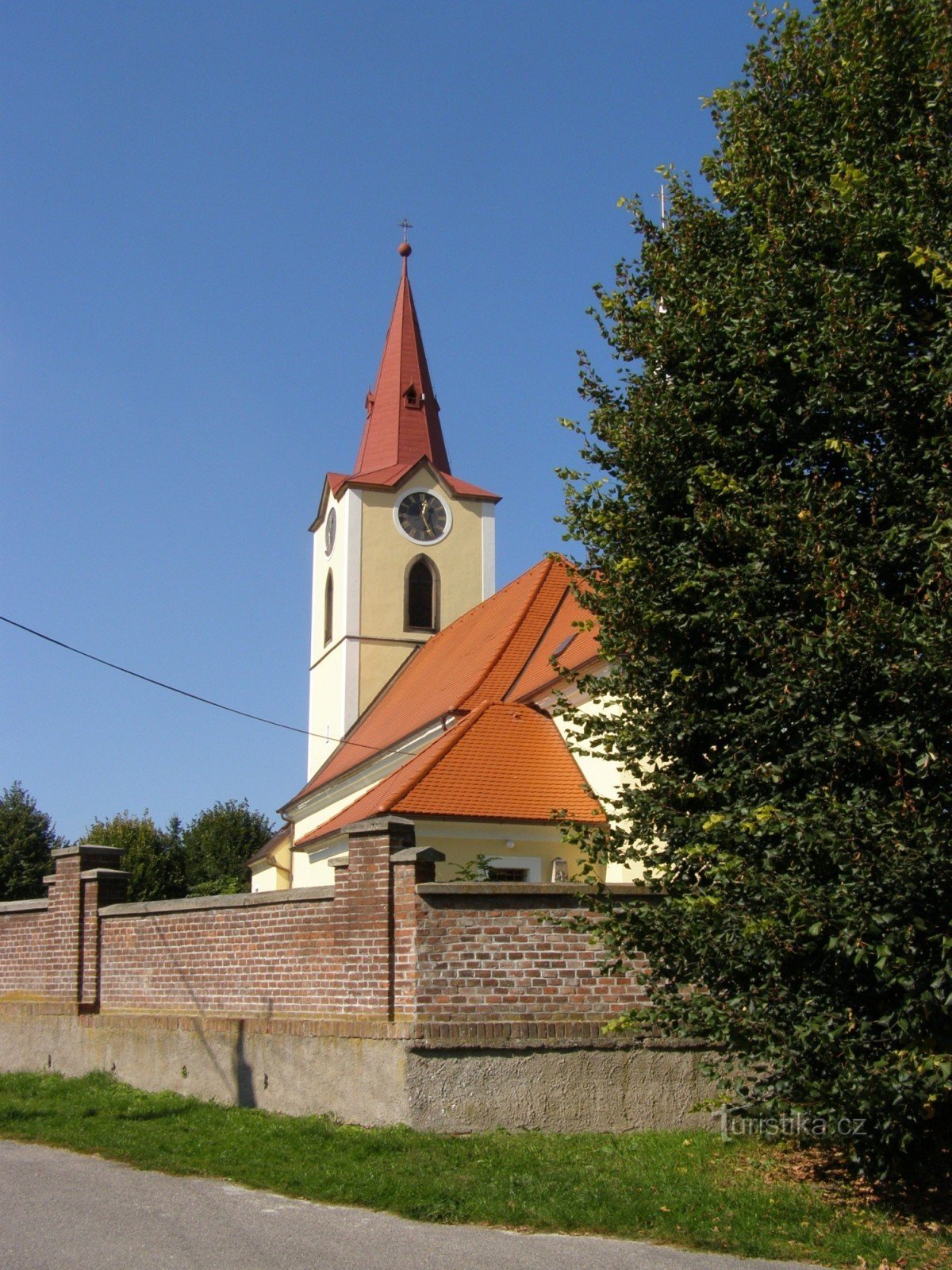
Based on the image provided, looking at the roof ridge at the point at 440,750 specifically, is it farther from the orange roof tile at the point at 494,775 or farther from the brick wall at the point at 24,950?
the brick wall at the point at 24,950

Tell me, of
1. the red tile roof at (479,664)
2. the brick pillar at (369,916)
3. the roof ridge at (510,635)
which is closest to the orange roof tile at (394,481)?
the red tile roof at (479,664)

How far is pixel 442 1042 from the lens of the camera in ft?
32.6

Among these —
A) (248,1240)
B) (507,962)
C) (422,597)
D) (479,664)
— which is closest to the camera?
(248,1240)

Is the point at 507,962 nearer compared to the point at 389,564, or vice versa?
the point at 507,962

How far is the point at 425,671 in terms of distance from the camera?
93.0ft

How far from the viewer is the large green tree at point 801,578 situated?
6969mm

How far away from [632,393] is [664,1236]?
5.42m

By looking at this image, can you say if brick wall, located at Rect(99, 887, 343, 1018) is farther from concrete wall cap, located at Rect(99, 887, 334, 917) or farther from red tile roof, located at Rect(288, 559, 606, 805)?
red tile roof, located at Rect(288, 559, 606, 805)

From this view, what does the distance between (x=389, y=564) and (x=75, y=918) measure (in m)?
18.3

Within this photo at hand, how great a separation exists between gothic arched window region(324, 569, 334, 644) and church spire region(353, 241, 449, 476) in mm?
3025

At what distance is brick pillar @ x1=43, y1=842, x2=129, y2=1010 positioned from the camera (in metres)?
14.5

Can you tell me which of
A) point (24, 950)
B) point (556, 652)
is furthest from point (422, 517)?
point (24, 950)

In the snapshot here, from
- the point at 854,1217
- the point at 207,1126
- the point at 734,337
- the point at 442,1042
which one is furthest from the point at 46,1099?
the point at 734,337

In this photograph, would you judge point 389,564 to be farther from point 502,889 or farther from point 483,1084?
point 483,1084
